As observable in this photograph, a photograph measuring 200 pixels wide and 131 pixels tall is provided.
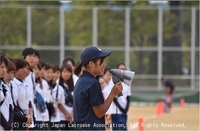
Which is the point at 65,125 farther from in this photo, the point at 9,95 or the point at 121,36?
the point at 121,36

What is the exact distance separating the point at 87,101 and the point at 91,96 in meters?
0.11

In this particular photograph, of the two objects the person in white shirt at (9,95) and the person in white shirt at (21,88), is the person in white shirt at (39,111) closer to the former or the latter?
the person in white shirt at (21,88)

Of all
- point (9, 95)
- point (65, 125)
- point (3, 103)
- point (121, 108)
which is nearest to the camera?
point (3, 103)

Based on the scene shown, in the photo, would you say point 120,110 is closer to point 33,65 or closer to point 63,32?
point 33,65

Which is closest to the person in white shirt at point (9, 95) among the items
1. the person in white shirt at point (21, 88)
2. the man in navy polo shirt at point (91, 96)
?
the person in white shirt at point (21, 88)

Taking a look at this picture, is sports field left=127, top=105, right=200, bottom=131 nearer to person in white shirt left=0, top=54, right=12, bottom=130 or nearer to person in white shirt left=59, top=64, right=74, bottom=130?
person in white shirt left=59, top=64, right=74, bottom=130

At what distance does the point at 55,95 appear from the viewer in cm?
1381

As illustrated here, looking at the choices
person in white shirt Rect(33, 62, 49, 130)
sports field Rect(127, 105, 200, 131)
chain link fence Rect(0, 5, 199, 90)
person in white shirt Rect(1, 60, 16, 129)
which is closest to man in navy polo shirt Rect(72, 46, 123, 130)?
person in white shirt Rect(1, 60, 16, 129)

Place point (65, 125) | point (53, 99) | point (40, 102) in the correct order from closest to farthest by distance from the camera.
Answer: point (40, 102) < point (53, 99) < point (65, 125)

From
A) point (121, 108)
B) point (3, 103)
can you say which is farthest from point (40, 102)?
point (3, 103)

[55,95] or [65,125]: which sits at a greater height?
[55,95]

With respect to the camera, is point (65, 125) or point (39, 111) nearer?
point (39, 111)

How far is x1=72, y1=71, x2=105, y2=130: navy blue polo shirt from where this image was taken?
26.2 ft

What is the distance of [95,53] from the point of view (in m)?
8.20
